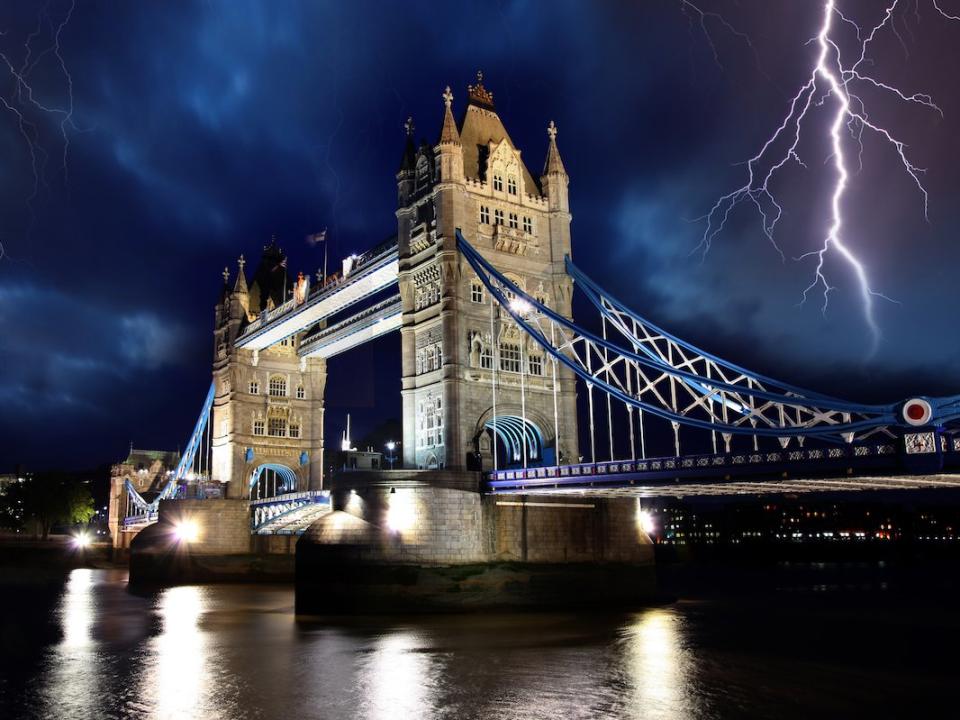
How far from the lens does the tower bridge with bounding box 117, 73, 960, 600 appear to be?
86.8ft

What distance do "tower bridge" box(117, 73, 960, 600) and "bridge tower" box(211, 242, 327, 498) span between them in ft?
3.47

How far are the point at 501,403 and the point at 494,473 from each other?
21.4 feet

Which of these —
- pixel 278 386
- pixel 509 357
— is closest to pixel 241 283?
pixel 278 386

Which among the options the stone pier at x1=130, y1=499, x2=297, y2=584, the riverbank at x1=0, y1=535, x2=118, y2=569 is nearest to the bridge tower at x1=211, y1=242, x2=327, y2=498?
the stone pier at x1=130, y1=499, x2=297, y2=584

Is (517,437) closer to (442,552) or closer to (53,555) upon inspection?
(442,552)

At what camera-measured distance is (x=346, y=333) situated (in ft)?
193

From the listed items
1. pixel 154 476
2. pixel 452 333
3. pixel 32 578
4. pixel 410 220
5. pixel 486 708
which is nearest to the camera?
pixel 486 708

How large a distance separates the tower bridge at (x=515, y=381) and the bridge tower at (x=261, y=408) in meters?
1.06

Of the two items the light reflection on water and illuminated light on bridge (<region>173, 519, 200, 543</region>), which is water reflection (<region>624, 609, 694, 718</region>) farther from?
illuminated light on bridge (<region>173, 519, 200, 543</region>)

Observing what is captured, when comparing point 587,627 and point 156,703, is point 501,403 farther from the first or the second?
point 156,703

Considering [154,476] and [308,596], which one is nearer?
[308,596]

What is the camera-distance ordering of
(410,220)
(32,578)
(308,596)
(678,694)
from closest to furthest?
(678,694)
(308,596)
(410,220)
(32,578)

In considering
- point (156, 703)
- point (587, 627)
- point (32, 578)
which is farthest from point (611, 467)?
point (32, 578)

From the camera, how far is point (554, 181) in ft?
148
